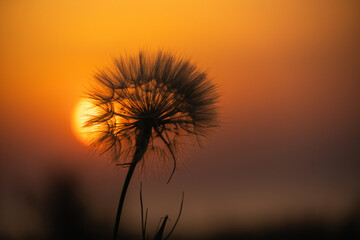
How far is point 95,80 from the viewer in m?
1.61

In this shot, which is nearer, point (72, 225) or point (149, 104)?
point (149, 104)

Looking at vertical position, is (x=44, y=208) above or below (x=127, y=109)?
below

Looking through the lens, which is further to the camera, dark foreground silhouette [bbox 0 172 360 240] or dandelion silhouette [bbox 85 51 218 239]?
dark foreground silhouette [bbox 0 172 360 240]

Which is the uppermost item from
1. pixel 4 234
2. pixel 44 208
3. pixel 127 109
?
pixel 127 109

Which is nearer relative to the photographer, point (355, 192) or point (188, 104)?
point (188, 104)

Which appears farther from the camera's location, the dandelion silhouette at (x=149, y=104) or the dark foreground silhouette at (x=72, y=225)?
the dark foreground silhouette at (x=72, y=225)

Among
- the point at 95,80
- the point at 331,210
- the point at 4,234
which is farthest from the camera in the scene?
the point at 331,210

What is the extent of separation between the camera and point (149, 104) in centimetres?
152

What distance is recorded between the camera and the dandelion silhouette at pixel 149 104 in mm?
1523

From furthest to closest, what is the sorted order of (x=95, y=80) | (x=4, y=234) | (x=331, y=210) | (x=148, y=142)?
(x=331, y=210), (x=4, y=234), (x=95, y=80), (x=148, y=142)

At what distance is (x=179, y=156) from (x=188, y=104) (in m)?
0.25

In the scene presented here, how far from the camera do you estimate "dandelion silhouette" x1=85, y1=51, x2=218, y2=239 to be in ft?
5.00

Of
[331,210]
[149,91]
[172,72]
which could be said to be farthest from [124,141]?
[331,210]

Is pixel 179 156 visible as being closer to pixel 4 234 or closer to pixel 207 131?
pixel 207 131
